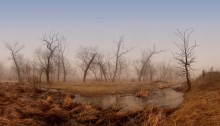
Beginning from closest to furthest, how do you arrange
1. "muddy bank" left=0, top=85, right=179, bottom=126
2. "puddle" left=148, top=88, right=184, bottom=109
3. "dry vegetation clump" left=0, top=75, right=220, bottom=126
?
"dry vegetation clump" left=0, top=75, right=220, bottom=126 < "muddy bank" left=0, top=85, right=179, bottom=126 < "puddle" left=148, top=88, right=184, bottom=109

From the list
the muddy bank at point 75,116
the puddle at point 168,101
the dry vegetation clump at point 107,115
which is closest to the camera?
the dry vegetation clump at point 107,115

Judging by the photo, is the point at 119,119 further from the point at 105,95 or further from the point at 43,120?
the point at 105,95

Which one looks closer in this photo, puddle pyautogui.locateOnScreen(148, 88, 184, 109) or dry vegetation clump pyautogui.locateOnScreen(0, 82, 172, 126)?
dry vegetation clump pyautogui.locateOnScreen(0, 82, 172, 126)

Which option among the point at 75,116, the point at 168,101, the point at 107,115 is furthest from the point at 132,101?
the point at 75,116

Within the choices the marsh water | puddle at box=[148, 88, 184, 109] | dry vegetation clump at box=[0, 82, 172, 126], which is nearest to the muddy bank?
dry vegetation clump at box=[0, 82, 172, 126]

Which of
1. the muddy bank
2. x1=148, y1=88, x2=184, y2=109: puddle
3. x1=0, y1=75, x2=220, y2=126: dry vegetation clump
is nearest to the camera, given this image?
x1=0, y1=75, x2=220, y2=126: dry vegetation clump

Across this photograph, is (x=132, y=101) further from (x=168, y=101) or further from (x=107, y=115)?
(x=107, y=115)

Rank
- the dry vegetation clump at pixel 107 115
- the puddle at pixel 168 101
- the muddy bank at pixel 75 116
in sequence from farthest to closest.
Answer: the puddle at pixel 168 101, the muddy bank at pixel 75 116, the dry vegetation clump at pixel 107 115

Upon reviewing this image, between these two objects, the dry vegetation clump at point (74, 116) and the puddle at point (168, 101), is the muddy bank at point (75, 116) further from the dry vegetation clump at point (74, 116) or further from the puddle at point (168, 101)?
the puddle at point (168, 101)

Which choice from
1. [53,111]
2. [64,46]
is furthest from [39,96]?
[64,46]

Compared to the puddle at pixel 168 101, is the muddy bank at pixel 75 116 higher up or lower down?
lower down

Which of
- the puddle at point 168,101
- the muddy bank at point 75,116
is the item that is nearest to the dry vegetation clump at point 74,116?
the muddy bank at point 75,116

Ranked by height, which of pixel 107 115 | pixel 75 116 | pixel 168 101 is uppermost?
pixel 168 101

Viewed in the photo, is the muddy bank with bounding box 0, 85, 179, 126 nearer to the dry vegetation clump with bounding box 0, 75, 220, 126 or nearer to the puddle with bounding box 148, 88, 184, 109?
the dry vegetation clump with bounding box 0, 75, 220, 126
